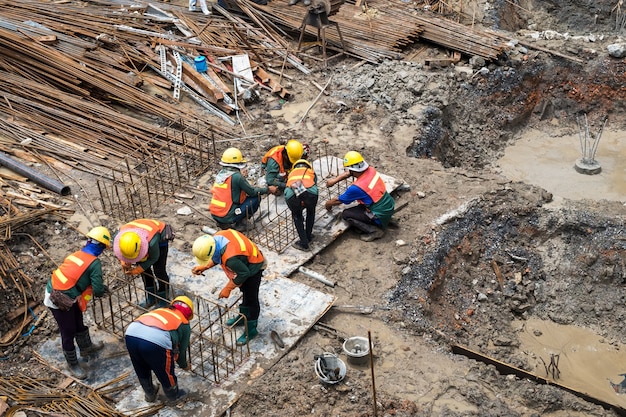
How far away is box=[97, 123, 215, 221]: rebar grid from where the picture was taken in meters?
11.7

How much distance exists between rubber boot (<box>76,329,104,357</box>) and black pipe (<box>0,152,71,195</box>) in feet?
12.5

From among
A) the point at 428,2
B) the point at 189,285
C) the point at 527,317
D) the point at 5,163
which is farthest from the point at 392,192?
the point at 428,2

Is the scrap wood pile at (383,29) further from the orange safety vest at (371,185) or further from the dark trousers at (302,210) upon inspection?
the dark trousers at (302,210)

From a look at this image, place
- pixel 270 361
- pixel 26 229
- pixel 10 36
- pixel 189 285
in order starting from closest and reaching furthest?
pixel 270 361
pixel 189 285
pixel 26 229
pixel 10 36

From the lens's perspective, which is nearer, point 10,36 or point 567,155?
point 10,36

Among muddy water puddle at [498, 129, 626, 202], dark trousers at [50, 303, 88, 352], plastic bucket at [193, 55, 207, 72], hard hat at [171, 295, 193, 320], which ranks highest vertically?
plastic bucket at [193, 55, 207, 72]

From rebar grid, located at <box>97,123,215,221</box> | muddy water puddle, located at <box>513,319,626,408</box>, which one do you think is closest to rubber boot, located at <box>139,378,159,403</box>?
rebar grid, located at <box>97,123,215,221</box>

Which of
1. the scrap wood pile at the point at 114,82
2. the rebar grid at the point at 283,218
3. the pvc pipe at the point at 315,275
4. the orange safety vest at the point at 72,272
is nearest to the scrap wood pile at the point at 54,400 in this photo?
the orange safety vest at the point at 72,272

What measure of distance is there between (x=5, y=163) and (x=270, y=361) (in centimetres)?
642

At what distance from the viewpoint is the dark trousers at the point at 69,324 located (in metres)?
8.30

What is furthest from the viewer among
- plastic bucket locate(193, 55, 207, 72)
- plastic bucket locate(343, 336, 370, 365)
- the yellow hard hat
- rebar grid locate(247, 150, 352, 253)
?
plastic bucket locate(193, 55, 207, 72)

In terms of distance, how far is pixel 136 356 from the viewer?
7.62m

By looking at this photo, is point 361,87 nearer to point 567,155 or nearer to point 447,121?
point 447,121

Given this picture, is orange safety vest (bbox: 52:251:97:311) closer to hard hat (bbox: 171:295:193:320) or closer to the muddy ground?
hard hat (bbox: 171:295:193:320)
